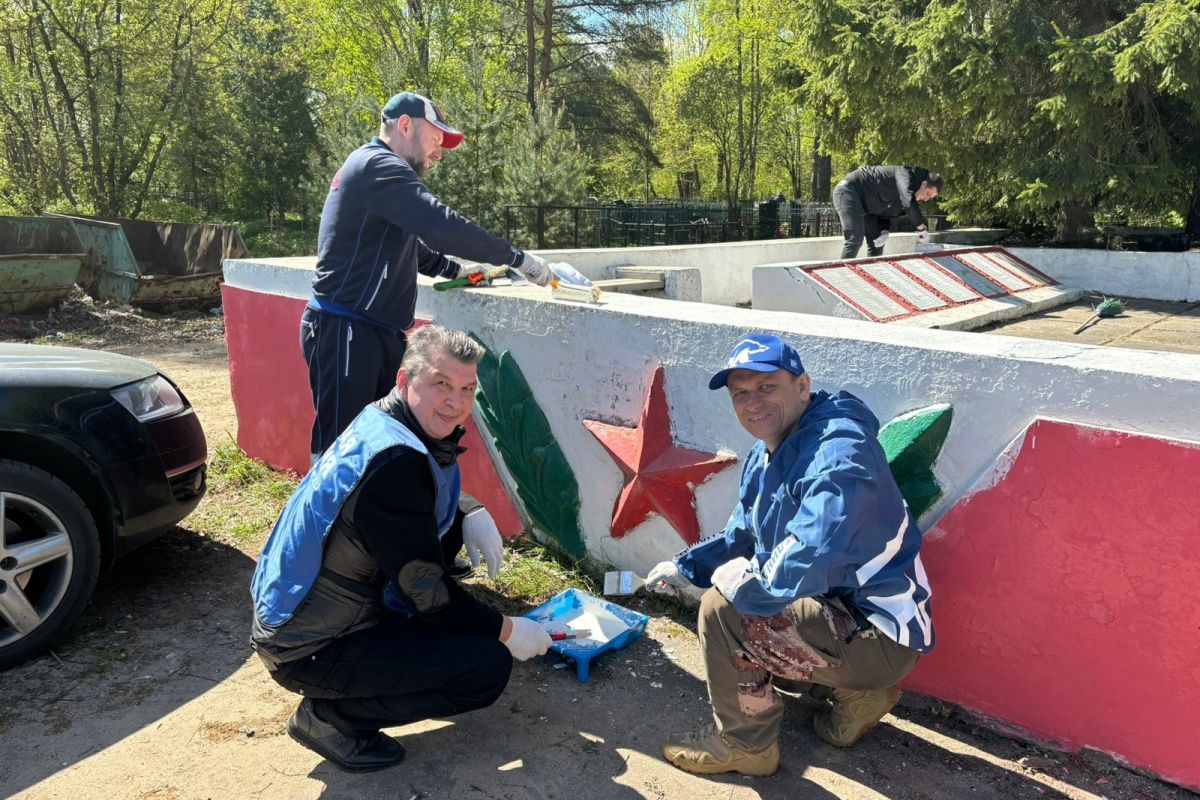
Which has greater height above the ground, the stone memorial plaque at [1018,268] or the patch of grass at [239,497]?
the stone memorial plaque at [1018,268]

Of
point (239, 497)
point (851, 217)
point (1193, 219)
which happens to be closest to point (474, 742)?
point (239, 497)

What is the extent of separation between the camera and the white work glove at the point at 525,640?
2547 millimetres

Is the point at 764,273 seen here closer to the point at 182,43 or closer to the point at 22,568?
the point at 22,568

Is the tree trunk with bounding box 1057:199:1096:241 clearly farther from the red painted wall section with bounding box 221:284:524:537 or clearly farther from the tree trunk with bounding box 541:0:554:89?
the tree trunk with bounding box 541:0:554:89

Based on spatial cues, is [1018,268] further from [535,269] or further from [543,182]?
[543,182]

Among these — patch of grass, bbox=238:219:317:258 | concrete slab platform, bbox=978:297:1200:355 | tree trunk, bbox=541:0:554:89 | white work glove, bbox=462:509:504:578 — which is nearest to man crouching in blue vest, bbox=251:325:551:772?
white work glove, bbox=462:509:504:578

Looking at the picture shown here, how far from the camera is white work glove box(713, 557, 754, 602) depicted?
7.18ft

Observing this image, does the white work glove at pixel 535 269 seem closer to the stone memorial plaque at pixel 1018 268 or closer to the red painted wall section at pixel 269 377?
the red painted wall section at pixel 269 377

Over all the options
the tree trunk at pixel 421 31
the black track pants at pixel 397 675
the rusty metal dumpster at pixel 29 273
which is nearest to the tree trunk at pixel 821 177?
the tree trunk at pixel 421 31

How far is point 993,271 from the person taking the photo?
30.3 feet

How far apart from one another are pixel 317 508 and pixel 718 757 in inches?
51.3

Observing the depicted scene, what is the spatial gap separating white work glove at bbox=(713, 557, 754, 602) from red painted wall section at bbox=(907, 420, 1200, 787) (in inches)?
27.4

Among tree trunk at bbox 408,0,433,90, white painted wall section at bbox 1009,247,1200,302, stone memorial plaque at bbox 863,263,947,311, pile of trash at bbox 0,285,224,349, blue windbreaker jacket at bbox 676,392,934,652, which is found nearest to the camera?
blue windbreaker jacket at bbox 676,392,934,652

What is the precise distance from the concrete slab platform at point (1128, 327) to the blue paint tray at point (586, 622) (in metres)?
4.41
